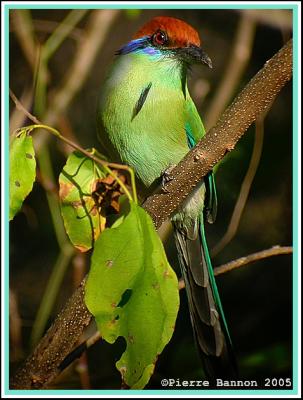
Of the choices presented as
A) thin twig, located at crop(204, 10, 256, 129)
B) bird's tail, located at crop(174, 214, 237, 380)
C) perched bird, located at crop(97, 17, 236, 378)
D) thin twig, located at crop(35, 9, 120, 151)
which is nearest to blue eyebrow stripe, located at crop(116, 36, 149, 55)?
perched bird, located at crop(97, 17, 236, 378)

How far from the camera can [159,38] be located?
1.76 m

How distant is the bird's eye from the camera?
1755mm

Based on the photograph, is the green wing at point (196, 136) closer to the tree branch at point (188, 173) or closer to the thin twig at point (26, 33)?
the tree branch at point (188, 173)

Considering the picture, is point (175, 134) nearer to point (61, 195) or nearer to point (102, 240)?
point (61, 195)

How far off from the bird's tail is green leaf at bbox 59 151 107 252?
1.85 feet

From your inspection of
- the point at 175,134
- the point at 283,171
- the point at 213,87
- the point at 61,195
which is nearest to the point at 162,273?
the point at 61,195

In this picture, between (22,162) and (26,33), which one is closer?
(22,162)

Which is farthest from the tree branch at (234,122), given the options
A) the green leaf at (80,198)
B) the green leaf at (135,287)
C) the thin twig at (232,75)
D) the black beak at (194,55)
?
the thin twig at (232,75)

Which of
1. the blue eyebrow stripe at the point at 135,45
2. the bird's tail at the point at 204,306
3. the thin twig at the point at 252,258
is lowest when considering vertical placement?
the bird's tail at the point at 204,306

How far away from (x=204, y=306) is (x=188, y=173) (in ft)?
1.96

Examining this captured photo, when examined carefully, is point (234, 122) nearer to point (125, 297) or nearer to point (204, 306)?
point (125, 297)

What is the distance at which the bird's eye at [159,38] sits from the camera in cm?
175

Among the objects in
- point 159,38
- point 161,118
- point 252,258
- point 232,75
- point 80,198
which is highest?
point 159,38

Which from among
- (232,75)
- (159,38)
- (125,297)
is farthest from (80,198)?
(232,75)
